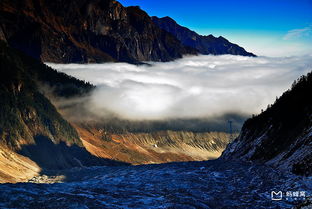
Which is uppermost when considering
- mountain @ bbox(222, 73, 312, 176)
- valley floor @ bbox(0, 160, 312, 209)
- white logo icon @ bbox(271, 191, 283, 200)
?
mountain @ bbox(222, 73, 312, 176)

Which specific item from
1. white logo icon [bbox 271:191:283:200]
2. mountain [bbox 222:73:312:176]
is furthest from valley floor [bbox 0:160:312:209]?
mountain [bbox 222:73:312:176]

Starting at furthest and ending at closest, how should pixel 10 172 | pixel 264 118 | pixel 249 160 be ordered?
pixel 10 172, pixel 264 118, pixel 249 160

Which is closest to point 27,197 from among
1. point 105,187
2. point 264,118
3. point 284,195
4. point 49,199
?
point 49,199

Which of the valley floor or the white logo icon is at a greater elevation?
the white logo icon

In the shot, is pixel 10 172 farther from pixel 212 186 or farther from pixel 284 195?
pixel 284 195

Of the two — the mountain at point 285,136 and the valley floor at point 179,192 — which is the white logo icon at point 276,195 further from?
the mountain at point 285,136

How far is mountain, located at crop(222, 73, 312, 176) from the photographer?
68125 mm

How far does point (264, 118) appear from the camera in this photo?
110000 mm

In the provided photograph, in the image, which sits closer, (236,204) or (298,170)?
(236,204)

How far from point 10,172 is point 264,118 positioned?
5391 inches

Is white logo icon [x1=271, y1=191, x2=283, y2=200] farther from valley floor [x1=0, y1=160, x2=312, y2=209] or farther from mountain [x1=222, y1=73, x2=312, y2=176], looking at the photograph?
mountain [x1=222, y1=73, x2=312, y2=176]

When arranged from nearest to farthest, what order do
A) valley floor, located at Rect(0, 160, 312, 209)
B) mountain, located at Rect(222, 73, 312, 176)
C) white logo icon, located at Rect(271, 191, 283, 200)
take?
white logo icon, located at Rect(271, 191, 283, 200) → valley floor, located at Rect(0, 160, 312, 209) → mountain, located at Rect(222, 73, 312, 176)

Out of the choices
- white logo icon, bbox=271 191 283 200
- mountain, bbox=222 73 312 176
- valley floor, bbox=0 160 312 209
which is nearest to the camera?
white logo icon, bbox=271 191 283 200

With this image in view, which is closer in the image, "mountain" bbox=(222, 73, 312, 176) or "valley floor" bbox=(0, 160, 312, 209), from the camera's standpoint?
"valley floor" bbox=(0, 160, 312, 209)
